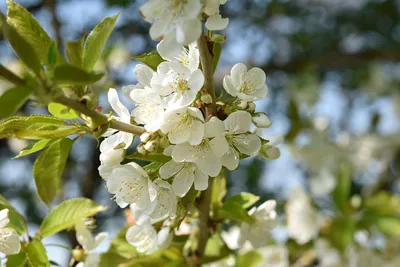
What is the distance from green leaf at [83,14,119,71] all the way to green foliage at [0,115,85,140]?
11cm

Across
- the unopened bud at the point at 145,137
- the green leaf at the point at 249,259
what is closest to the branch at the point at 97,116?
the unopened bud at the point at 145,137

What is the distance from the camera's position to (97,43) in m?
0.80

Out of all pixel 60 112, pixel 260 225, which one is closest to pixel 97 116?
pixel 60 112

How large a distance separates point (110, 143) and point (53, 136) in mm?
94

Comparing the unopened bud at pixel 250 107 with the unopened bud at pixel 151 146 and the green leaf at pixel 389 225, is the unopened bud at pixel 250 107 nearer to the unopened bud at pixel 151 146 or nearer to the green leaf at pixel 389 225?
the unopened bud at pixel 151 146

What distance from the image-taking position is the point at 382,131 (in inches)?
134

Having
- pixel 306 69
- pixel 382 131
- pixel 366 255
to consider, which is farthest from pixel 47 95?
pixel 382 131

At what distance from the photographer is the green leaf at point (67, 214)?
1073 mm

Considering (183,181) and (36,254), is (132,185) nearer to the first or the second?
(183,181)

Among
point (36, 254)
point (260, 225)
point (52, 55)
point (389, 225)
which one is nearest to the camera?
point (52, 55)

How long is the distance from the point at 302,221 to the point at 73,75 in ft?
4.64

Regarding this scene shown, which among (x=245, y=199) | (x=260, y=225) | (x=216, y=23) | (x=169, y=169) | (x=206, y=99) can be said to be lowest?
(x=260, y=225)

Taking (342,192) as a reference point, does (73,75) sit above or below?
above

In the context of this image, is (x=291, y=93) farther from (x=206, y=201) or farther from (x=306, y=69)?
(x=206, y=201)
